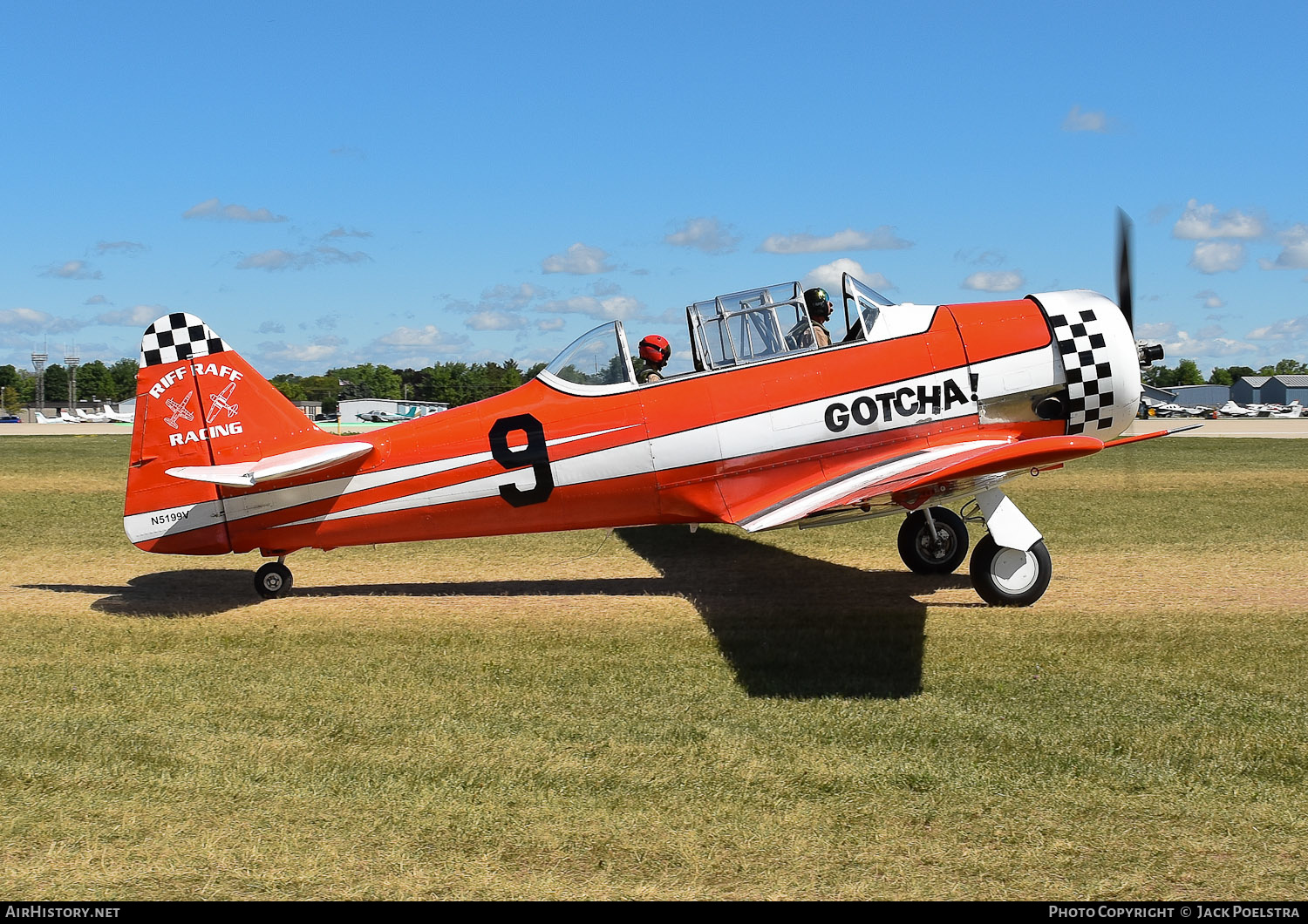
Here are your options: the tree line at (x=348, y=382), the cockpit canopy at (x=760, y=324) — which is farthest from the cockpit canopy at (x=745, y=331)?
the tree line at (x=348, y=382)

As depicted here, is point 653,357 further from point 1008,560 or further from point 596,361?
point 1008,560

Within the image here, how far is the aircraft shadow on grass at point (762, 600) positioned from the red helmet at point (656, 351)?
83.1 inches

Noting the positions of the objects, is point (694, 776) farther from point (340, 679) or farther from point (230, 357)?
point (230, 357)

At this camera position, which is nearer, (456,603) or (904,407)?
(904,407)

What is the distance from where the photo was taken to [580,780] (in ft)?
15.6

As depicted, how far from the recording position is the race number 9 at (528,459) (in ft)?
27.2

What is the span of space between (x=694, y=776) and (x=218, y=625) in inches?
191

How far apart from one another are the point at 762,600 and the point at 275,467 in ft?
13.8

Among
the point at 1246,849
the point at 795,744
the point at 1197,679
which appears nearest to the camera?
the point at 1246,849

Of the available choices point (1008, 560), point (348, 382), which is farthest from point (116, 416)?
point (1008, 560)

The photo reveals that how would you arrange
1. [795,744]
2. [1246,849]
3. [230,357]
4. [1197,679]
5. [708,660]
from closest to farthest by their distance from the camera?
1. [1246,849]
2. [795,744]
3. [1197,679]
4. [708,660]
5. [230,357]

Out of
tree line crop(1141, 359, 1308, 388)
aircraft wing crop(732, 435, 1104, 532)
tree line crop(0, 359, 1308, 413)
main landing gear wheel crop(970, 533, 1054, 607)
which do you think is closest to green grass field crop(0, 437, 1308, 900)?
main landing gear wheel crop(970, 533, 1054, 607)

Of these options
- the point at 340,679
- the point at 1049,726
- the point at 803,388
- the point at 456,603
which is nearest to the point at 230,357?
the point at 456,603

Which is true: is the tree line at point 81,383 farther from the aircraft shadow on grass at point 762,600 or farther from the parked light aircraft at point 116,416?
the aircraft shadow on grass at point 762,600
